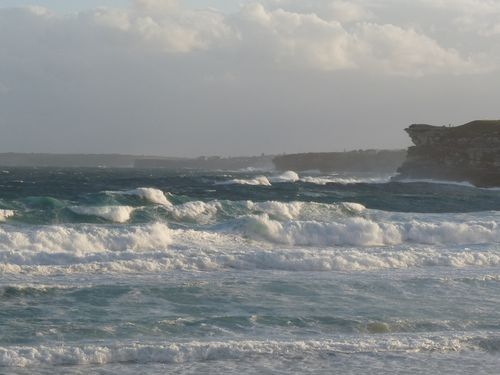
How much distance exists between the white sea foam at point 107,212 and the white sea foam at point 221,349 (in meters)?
21.3

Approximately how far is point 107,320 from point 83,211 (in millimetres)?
20460

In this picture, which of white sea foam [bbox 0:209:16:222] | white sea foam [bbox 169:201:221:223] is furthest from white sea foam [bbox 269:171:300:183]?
white sea foam [bbox 0:209:16:222]

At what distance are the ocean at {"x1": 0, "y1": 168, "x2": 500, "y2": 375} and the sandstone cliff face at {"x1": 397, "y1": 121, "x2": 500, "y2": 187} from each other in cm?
6055

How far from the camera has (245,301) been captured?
16.8 meters

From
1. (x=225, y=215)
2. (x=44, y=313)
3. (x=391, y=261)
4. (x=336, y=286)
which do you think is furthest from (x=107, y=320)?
(x=225, y=215)

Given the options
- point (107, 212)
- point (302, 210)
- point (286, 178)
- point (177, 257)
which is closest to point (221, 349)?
point (177, 257)

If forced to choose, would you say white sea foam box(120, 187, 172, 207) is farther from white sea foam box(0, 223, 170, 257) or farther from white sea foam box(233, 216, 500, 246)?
white sea foam box(0, 223, 170, 257)

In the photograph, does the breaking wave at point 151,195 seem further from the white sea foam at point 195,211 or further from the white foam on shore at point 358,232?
the white foam on shore at point 358,232

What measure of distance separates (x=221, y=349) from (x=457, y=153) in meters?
86.2

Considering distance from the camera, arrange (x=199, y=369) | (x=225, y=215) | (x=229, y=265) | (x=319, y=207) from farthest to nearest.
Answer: (x=319, y=207) < (x=225, y=215) < (x=229, y=265) < (x=199, y=369)

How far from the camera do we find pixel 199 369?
39.3ft

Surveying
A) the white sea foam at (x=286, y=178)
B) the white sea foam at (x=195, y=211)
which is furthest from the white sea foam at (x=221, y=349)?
the white sea foam at (x=286, y=178)

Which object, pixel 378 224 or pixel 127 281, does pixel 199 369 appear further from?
pixel 378 224

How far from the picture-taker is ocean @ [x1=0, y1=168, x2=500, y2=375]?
1252cm
